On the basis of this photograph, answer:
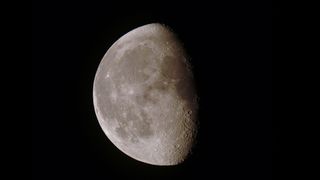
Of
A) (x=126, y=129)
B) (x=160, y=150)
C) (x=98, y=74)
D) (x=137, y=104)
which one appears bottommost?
(x=160, y=150)

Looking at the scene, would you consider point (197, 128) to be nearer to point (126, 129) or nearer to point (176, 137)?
point (176, 137)

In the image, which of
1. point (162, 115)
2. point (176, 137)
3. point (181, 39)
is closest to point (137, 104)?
point (162, 115)

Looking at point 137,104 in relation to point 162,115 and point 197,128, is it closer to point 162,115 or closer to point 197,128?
point 162,115

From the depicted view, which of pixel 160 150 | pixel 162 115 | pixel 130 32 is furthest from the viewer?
pixel 130 32

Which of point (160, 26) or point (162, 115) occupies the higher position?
point (160, 26)

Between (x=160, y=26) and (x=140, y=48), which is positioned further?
(x=160, y=26)

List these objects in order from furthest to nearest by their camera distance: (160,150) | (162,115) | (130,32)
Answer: (130,32) < (160,150) < (162,115)

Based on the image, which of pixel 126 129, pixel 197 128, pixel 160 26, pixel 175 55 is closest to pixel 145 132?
pixel 126 129
